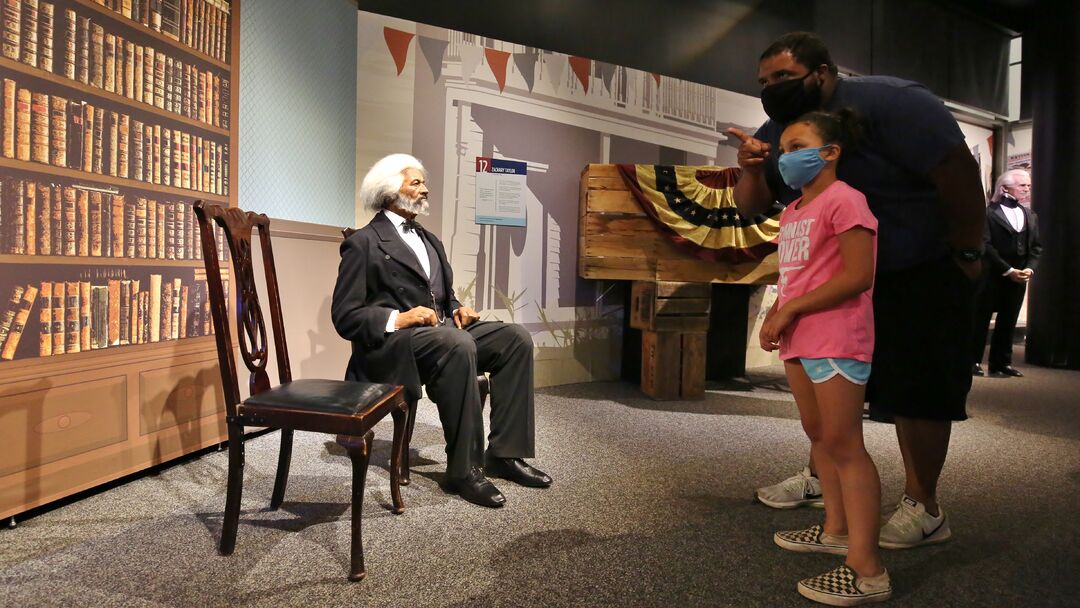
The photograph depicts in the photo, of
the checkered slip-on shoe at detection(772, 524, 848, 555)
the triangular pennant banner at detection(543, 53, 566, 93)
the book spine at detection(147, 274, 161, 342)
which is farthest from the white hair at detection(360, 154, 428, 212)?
the triangular pennant banner at detection(543, 53, 566, 93)

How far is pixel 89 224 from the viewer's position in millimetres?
2135

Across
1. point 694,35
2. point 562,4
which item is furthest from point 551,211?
point 694,35

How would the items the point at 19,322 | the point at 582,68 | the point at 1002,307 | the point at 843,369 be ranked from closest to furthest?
1. the point at 843,369
2. the point at 19,322
3. the point at 582,68
4. the point at 1002,307

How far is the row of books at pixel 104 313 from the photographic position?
1.93m

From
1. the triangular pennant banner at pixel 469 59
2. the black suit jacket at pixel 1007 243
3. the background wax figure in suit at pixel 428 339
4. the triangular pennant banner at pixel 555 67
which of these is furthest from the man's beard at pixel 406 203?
the black suit jacket at pixel 1007 243

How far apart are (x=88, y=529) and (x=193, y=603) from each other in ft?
2.38

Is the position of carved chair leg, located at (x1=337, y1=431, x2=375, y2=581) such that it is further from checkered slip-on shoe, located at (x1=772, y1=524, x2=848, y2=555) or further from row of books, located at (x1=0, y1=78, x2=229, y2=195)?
row of books, located at (x1=0, y1=78, x2=229, y2=195)

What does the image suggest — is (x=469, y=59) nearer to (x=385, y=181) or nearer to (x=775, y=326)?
(x=385, y=181)

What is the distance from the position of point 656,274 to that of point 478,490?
245cm

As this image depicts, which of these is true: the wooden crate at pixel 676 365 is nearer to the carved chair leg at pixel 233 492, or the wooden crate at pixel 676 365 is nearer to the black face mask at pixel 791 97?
the black face mask at pixel 791 97

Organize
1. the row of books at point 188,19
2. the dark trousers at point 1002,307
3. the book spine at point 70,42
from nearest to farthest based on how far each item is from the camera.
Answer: the book spine at point 70,42 → the row of books at point 188,19 → the dark trousers at point 1002,307

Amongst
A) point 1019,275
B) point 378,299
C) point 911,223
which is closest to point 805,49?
point 911,223

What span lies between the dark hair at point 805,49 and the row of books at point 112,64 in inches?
87.4

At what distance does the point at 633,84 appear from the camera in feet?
15.6
